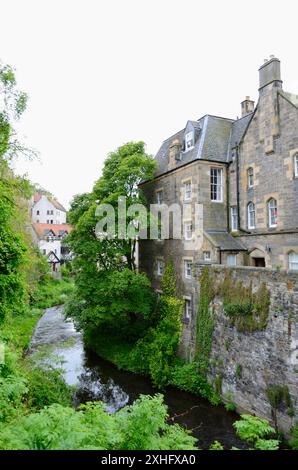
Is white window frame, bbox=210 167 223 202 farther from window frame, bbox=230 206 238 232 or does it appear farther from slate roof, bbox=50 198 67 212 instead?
slate roof, bbox=50 198 67 212

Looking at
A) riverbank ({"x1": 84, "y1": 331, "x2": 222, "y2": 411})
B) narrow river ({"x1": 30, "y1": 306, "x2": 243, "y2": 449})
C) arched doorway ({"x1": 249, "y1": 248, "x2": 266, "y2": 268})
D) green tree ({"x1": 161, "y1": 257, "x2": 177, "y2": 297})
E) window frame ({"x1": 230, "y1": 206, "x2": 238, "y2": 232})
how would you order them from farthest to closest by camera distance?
green tree ({"x1": 161, "y1": 257, "x2": 177, "y2": 297}) < window frame ({"x1": 230, "y1": 206, "x2": 238, "y2": 232}) < arched doorway ({"x1": 249, "y1": 248, "x2": 266, "y2": 268}) < riverbank ({"x1": 84, "y1": 331, "x2": 222, "y2": 411}) < narrow river ({"x1": 30, "y1": 306, "x2": 243, "y2": 449})

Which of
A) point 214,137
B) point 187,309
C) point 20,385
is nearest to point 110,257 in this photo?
point 187,309

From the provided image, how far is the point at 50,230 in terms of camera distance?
57.6 m

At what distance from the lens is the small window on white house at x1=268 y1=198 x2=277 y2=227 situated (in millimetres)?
17641

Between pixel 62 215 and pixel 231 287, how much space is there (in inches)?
2499

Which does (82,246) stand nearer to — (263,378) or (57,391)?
(57,391)

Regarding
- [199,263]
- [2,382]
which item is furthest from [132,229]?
[2,382]

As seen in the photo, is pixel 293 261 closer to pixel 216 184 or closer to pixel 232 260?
pixel 232 260

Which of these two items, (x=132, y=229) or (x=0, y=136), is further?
(x=132, y=229)

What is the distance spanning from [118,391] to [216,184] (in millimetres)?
13723

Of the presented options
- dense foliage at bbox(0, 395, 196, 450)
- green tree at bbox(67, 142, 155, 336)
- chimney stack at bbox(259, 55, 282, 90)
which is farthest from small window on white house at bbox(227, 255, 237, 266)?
dense foliage at bbox(0, 395, 196, 450)

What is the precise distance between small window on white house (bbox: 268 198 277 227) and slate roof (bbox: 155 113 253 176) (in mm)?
4630
